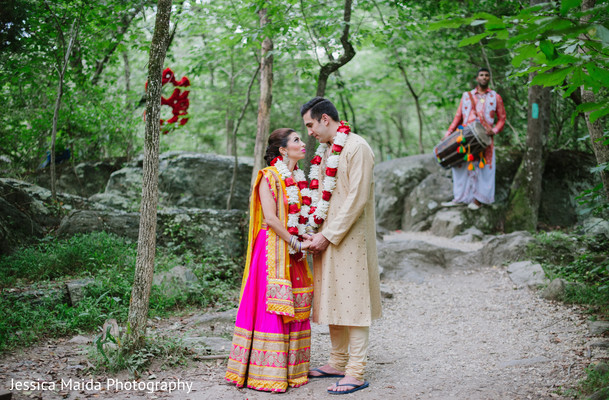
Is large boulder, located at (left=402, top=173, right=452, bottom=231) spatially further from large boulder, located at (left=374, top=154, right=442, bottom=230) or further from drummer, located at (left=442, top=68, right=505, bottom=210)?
drummer, located at (left=442, top=68, right=505, bottom=210)

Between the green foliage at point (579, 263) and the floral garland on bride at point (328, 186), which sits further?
the green foliage at point (579, 263)

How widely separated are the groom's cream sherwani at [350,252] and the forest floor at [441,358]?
62 centimetres

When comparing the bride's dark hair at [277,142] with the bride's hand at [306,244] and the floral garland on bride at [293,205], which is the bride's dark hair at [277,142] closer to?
the floral garland on bride at [293,205]

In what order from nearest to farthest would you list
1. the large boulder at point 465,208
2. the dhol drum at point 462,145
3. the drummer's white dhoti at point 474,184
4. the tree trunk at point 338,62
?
the tree trunk at point 338,62, the dhol drum at point 462,145, the drummer's white dhoti at point 474,184, the large boulder at point 465,208

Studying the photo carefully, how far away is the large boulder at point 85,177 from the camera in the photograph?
29.2 feet

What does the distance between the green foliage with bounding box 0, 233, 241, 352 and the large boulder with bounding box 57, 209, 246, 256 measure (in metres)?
0.22

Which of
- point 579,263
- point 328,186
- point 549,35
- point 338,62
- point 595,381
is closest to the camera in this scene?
point 549,35

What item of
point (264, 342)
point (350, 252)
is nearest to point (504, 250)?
point (350, 252)

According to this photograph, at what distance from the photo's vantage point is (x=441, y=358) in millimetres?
4363

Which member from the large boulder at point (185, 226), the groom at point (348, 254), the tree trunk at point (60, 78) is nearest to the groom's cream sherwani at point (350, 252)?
the groom at point (348, 254)

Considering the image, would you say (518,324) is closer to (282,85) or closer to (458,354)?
(458,354)

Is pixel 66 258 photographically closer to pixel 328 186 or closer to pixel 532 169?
pixel 328 186

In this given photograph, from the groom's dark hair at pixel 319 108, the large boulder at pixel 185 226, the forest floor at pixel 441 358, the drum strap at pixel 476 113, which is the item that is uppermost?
the drum strap at pixel 476 113

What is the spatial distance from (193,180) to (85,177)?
212cm
